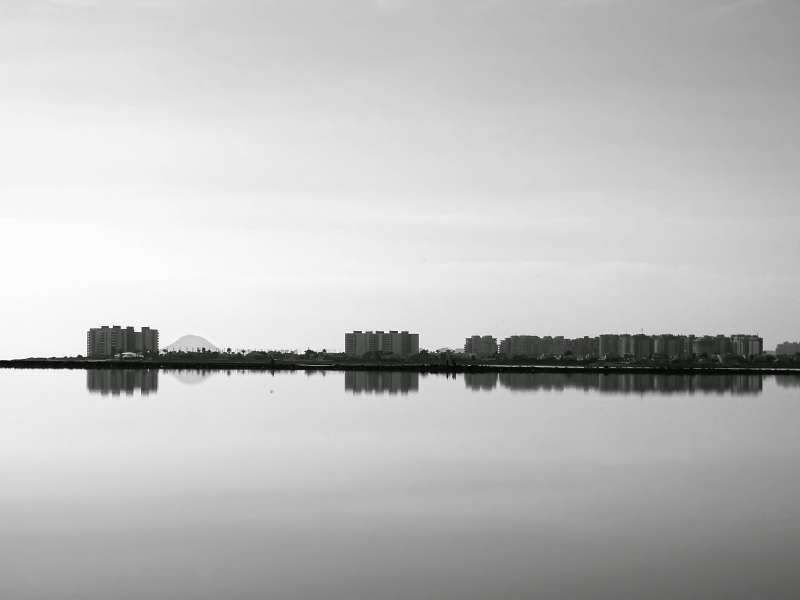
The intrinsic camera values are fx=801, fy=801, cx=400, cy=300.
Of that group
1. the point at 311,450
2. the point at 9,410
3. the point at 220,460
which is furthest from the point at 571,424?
the point at 9,410

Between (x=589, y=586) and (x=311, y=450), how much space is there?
24.5 metres

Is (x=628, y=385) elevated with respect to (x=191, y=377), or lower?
lower

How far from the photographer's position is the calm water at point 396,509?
18594mm

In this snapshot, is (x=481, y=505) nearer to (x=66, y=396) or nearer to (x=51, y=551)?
(x=51, y=551)

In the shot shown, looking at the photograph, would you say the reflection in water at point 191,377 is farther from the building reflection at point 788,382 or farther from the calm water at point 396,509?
the building reflection at point 788,382

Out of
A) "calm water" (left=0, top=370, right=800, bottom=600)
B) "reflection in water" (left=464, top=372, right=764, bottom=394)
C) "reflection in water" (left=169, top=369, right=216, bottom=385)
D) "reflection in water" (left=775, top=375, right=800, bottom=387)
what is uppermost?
"calm water" (left=0, top=370, right=800, bottom=600)

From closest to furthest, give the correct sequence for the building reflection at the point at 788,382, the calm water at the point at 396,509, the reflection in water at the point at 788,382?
the calm water at the point at 396,509 < the building reflection at the point at 788,382 < the reflection in water at the point at 788,382

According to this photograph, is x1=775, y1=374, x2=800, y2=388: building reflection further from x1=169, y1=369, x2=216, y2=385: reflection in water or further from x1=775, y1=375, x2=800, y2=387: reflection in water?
x1=169, y1=369, x2=216, y2=385: reflection in water

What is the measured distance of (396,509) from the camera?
26.6m

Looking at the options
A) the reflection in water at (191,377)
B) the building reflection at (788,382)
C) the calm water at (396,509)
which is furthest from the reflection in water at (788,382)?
the reflection in water at (191,377)

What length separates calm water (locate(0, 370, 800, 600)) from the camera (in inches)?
732

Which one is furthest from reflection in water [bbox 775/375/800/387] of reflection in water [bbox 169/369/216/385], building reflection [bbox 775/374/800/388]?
reflection in water [bbox 169/369/216/385]

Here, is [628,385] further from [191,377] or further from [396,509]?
[396,509]

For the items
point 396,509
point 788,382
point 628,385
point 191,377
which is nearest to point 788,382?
point 788,382
